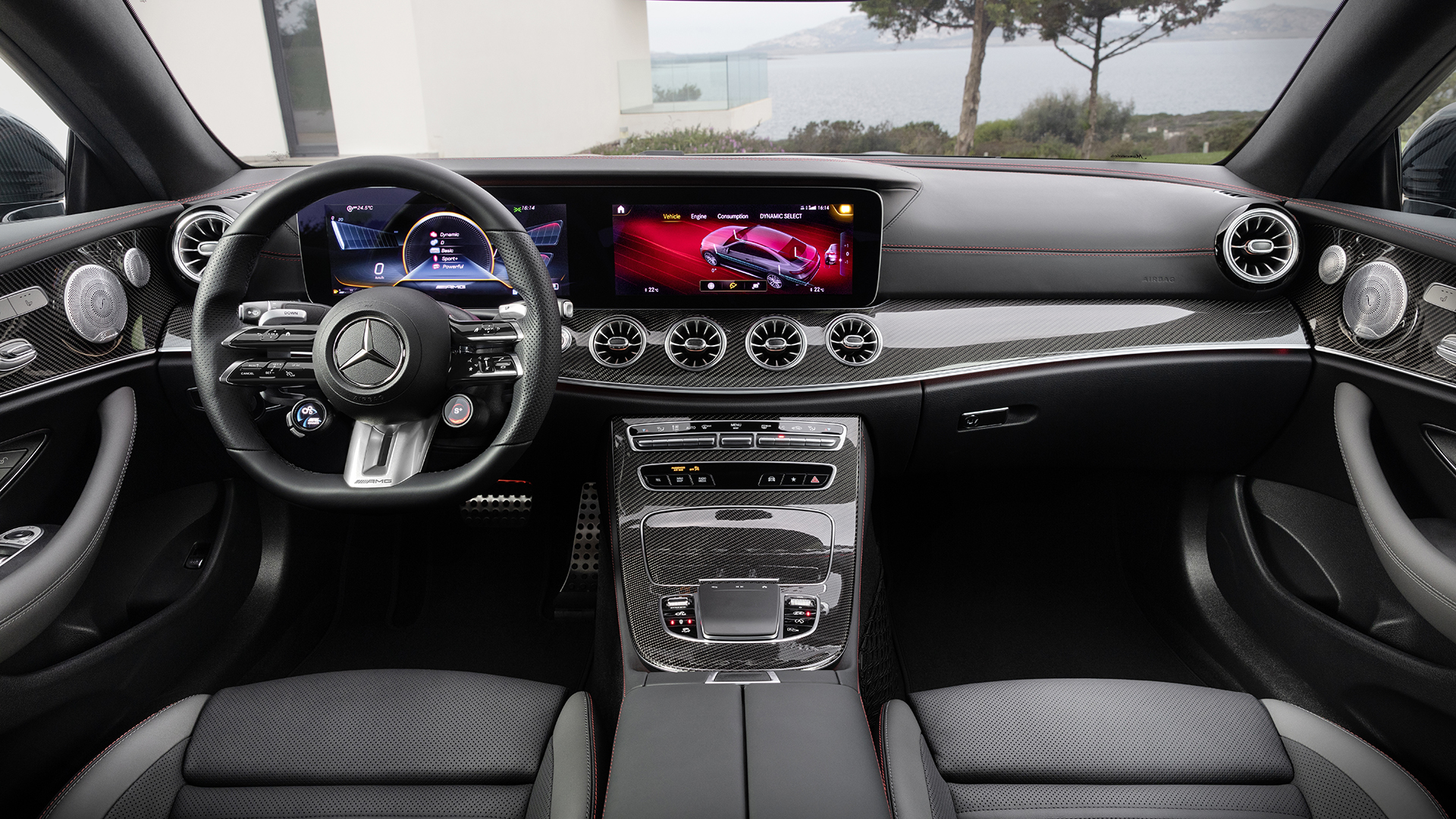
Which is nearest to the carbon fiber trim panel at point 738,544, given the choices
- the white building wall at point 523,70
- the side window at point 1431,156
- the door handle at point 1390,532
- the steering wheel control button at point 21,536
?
the white building wall at point 523,70

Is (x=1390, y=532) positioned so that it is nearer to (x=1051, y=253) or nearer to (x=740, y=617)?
(x=1051, y=253)

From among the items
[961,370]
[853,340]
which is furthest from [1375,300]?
[853,340]

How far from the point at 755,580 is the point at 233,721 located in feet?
3.32

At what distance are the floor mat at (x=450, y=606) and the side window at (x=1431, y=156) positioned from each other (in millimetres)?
2415

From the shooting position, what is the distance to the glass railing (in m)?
2.23

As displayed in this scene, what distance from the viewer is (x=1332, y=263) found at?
6.32 feet

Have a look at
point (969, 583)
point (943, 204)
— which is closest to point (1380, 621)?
point (969, 583)

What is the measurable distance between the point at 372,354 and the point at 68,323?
89cm

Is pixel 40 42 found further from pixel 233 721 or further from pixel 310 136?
pixel 233 721

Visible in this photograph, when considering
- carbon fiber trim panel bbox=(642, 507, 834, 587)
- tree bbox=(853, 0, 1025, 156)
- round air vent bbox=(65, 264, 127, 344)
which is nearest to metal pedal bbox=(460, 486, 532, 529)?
carbon fiber trim panel bbox=(642, 507, 834, 587)

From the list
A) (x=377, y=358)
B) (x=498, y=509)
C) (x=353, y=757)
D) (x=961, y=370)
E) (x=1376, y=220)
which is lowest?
(x=498, y=509)

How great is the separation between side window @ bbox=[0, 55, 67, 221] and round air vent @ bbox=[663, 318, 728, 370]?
1478 millimetres

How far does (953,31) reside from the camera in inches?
82.8

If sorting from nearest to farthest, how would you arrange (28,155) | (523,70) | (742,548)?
(742,548) → (28,155) → (523,70)
